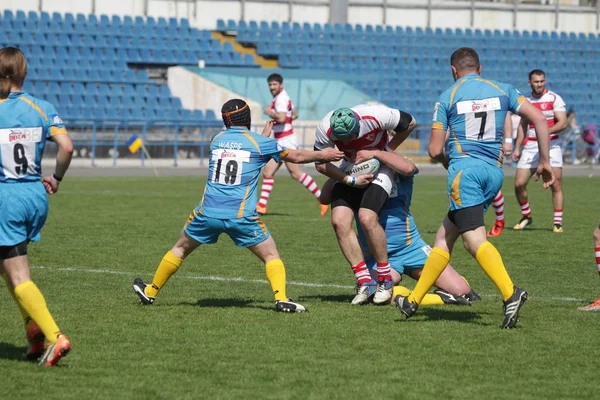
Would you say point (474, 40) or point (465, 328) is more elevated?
point (474, 40)

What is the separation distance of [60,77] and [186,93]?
3984 millimetres

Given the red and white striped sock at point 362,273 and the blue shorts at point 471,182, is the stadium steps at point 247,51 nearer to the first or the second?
the red and white striped sock at point 362,273

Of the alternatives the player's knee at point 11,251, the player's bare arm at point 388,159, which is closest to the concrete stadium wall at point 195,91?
the player's bare arm at point 388,159

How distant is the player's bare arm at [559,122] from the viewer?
14.3 m

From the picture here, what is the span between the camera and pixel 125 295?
890cm

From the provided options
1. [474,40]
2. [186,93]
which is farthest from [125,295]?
[474,40]

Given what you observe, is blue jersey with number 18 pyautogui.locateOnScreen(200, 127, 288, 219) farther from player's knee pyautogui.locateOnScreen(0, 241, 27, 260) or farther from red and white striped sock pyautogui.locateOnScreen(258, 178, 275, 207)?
red and white striped sock pyautogui.locateOnScreen(258, 178, 275, 207)

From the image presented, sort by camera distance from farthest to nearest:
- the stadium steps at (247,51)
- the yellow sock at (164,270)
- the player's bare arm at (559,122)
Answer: the stadium steps at (247,51), the player's bare arm at (559,122), the yellow sock at (164,270)

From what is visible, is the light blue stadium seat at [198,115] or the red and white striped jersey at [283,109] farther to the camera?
the light blue stadium seat at [198,115]

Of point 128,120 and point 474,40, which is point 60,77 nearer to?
point 128,120

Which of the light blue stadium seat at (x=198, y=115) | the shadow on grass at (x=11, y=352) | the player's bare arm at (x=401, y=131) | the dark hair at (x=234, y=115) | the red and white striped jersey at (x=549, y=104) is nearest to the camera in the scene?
the shadow on grass at (x=11, y=352)

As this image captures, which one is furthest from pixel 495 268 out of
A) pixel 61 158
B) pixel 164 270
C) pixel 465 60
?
pixel 61 158

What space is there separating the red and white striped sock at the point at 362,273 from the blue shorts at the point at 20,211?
10.3ft

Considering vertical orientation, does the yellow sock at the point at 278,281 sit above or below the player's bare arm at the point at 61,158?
below
